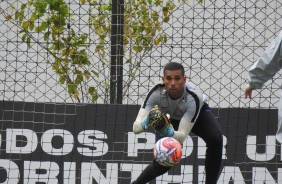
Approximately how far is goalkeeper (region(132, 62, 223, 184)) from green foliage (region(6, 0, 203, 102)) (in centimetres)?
123

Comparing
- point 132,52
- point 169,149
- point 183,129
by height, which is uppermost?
point 132,52

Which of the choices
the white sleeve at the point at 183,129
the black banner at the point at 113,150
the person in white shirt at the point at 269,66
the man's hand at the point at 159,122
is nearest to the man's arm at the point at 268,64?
the person in white shirt at the point at 269,66

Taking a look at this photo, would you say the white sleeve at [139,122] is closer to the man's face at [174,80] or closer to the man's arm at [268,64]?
the man's face at [174,80]

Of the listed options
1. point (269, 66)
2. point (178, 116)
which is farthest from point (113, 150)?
point (269, 66)

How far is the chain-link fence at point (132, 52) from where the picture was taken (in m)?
10.0

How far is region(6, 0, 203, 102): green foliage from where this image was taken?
10.1 meters

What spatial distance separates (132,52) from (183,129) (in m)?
1.77

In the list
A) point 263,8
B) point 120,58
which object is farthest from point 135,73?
point 263,8

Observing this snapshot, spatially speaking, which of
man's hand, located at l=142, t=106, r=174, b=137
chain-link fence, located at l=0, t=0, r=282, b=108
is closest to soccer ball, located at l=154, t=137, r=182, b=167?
man's hand, located at l=142, t=106, r=174, b=137

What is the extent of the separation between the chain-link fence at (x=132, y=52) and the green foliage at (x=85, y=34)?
1 cm

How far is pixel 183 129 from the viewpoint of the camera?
8.66 meters

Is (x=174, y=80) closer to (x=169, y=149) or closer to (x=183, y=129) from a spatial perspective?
(x=183, y=129)

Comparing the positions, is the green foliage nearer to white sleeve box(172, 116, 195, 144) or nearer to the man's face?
the man's face

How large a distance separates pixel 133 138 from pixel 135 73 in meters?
0.74
